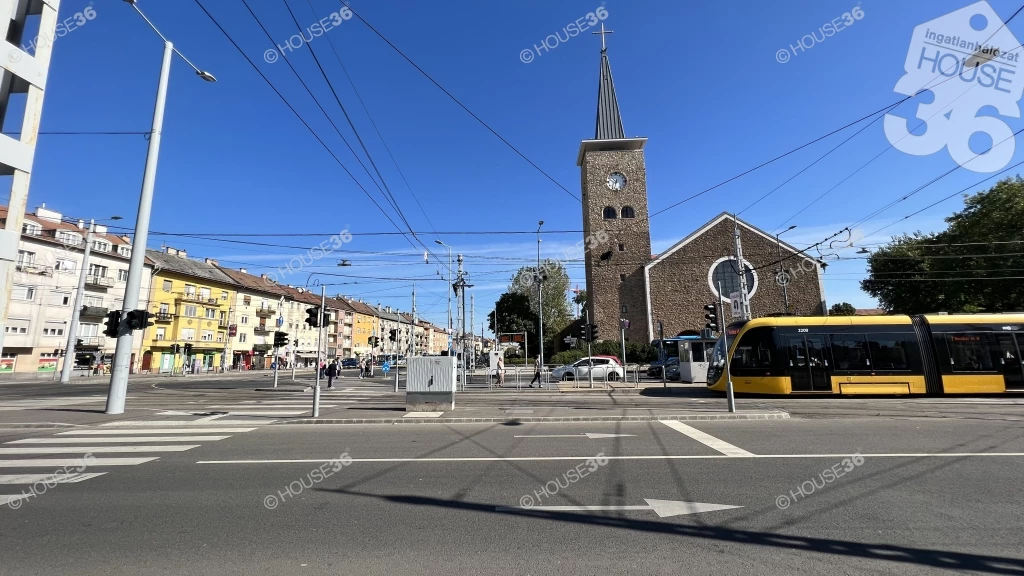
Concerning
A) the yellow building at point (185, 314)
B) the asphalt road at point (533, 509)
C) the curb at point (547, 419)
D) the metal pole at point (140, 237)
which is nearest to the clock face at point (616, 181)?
the curb at point (547, 419)

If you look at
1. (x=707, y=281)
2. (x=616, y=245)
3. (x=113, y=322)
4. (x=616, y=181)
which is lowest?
(x=113, y=322)

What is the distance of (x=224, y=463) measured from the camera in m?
6.81

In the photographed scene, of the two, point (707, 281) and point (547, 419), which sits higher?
point (707, 281)

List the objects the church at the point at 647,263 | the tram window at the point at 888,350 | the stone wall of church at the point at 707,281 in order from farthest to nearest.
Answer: the church at the point at 647,263 → the stone wall of church at the point at 707,281 → the tram window at the point at 888,350

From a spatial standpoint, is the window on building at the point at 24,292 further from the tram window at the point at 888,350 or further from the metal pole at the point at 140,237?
the tram window at the point at 888,350

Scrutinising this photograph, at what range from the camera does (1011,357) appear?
1585 cm

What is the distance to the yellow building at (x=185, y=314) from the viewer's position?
149 ft

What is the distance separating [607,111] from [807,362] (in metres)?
38.9

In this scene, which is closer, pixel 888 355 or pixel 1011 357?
pixel 1011 357

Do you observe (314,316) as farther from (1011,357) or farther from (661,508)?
(1011,357)

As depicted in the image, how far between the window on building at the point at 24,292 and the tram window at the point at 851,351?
169 feet

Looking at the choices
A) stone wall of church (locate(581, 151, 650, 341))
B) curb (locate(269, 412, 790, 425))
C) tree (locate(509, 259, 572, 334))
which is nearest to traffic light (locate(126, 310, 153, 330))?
curb (locate(269, 412, 790, 425))

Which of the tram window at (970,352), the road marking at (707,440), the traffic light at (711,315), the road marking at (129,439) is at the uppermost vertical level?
the traffic light at (711,315)

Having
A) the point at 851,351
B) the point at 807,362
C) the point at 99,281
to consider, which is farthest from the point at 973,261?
the point at 99,281
